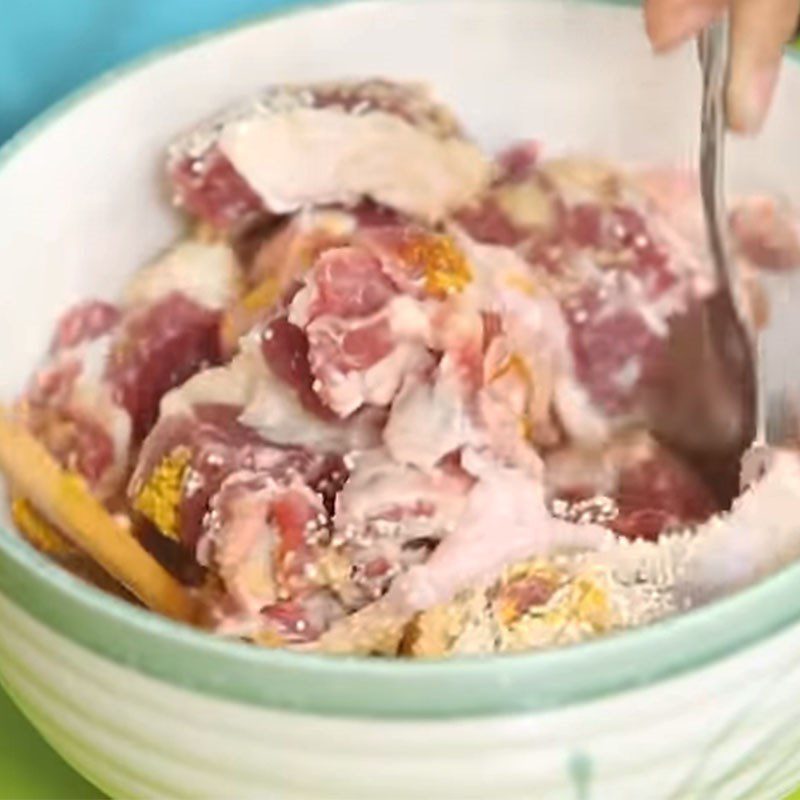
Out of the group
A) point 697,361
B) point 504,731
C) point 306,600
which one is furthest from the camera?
point 697,361

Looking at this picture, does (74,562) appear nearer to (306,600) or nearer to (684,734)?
(306,600)

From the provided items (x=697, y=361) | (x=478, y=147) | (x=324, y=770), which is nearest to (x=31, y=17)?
(x=478, y=147)

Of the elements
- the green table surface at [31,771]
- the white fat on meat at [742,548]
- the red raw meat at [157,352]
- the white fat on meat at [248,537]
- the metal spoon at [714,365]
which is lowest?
the metal spoon at [714,365]

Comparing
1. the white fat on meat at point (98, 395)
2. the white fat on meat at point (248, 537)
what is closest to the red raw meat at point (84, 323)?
the white fat on meat at point (98, 395)

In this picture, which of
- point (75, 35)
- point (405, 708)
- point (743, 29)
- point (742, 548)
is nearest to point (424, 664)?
point (405, 708)

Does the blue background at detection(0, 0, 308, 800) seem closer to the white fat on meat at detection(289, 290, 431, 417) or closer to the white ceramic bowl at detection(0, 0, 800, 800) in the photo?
the white fat on meat at detection(289, 290, 431, 417)

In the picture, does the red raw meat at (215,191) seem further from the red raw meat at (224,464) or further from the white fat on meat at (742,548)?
the white fat on meat at (742,548)

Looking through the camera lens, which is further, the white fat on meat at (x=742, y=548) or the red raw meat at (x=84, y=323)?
the red raw meat at (x=84, y=323)
